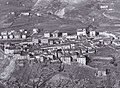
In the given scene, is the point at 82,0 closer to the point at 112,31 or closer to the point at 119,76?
the point at 112,31

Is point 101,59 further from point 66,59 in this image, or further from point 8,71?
point 8,71

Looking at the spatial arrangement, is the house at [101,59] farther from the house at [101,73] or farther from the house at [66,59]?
the house at [101,73]

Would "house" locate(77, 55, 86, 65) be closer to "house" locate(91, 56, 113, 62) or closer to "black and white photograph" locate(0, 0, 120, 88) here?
"black and white photograph" locate(0, 0, 120, 88)

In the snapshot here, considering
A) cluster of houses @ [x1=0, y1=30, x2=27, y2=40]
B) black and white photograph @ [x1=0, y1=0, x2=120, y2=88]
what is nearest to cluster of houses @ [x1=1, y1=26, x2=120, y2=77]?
black and white photograph @ [x1=0, y1=0, x2=120, y2=88]

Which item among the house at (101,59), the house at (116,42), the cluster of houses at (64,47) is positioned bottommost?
the house at (101,59)

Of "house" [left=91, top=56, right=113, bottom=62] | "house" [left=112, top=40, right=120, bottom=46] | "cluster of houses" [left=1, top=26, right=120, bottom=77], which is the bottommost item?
"house" [left=91, top=56, right=113, bottom=62]

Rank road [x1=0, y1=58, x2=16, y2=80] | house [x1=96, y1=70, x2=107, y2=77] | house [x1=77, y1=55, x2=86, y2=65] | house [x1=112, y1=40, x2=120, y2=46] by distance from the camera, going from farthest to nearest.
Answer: house [x1=112, y1=40, x2=120, y2=46], house [x1=77, y1=55, x2=86, y2=65], road [x1=0, y1=58, x2=16, y2=80], house [x1=96, y1=70, x2=107, y2=77]

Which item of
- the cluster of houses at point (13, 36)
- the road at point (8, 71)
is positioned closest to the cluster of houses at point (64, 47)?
the cluster of houses at point (13, 36)

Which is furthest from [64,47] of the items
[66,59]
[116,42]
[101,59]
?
[116,42]

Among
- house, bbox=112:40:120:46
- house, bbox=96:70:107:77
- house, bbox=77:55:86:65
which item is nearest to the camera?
house, bbox=96:70:107:77
